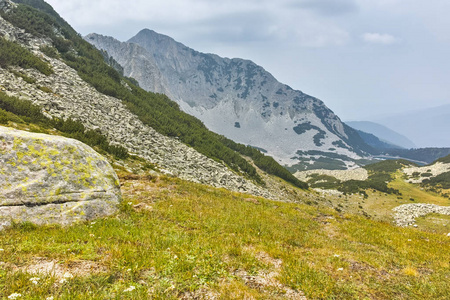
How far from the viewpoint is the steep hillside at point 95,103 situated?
2552 centimetres

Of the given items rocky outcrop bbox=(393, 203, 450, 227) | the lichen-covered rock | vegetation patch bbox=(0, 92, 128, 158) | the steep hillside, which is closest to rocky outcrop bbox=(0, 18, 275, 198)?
the steep hillside

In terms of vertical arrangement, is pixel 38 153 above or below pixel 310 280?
above

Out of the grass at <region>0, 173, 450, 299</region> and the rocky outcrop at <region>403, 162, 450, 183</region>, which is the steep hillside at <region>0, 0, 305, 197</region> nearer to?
the grass at <region>0, 173, 450, 299</region>

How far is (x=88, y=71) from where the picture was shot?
43000mm

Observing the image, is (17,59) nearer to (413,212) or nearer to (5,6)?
(5,6)

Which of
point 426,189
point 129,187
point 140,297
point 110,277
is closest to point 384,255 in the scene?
point 140,297

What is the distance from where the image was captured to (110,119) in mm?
30656

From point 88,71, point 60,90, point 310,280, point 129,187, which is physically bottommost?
point 129,187

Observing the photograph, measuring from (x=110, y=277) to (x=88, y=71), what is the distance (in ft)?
162

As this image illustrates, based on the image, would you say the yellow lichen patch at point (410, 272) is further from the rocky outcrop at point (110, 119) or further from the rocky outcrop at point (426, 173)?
the rocky outcrop at point (426, 173)

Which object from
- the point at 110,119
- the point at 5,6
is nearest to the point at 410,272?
the point at 110,119

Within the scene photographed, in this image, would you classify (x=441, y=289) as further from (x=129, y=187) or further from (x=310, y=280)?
(x=129, y=187)

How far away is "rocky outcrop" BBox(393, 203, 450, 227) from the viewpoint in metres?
44.6

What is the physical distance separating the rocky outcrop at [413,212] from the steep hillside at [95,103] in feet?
104
